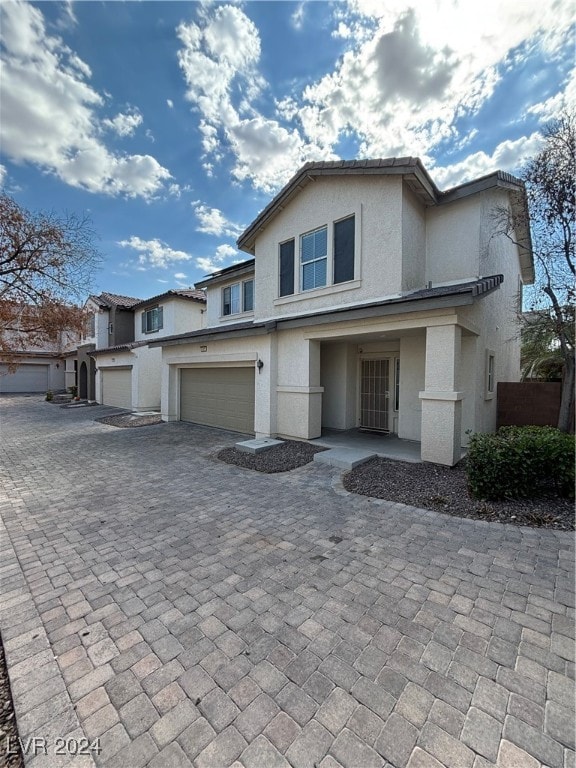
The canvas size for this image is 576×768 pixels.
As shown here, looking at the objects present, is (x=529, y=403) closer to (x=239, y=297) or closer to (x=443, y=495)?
(x=443, y=495)

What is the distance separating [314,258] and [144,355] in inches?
438

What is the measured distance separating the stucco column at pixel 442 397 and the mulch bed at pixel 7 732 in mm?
6899

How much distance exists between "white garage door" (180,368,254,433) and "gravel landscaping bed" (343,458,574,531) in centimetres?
518

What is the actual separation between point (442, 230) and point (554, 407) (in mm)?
6563

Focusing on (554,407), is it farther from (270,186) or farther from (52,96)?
(52,96)

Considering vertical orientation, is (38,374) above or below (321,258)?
below

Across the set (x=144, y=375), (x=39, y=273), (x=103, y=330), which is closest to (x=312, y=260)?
(x=39, y=273)

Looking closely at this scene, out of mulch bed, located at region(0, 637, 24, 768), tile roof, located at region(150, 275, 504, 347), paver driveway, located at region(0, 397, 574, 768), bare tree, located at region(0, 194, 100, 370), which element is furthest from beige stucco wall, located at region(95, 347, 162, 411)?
mulch bed, located at region(0, 637, 24, 768)

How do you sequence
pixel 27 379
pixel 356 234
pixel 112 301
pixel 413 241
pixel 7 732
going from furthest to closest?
1. pixel 27 379
2. pixel 112 301
3. pixel 356 234
4. pixel 413 241
5. pixel 7 732

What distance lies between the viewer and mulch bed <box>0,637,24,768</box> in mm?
1791

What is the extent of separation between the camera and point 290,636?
261cm

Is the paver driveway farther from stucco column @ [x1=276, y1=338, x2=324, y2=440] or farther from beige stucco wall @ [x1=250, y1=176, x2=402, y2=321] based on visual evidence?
beige stucco wall @ [x1=250, y1=176, x2=402, y2=321]

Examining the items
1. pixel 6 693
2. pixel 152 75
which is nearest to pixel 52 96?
pixel 152 75

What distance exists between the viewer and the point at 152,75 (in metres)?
8.89
